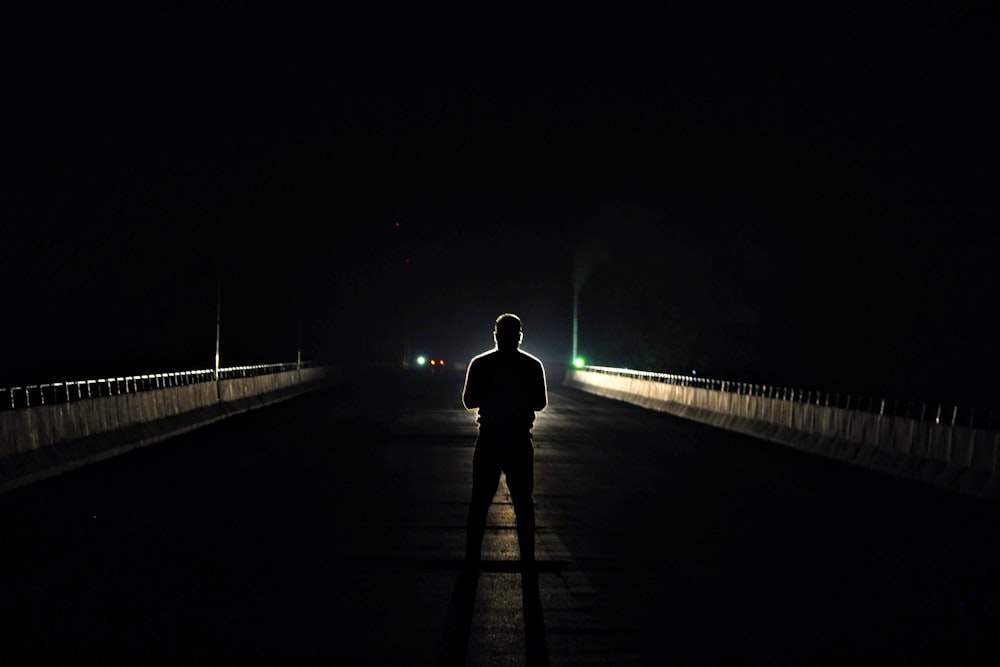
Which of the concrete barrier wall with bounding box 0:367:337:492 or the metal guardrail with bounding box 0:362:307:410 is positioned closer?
the concrete barrier wall with bounding box 0:367:337:492

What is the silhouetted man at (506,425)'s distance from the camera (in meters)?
12.4

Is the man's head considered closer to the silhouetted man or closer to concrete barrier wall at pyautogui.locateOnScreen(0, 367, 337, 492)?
the silhouetted man

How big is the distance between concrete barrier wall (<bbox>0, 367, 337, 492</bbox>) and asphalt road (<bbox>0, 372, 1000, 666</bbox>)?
67 centimetres

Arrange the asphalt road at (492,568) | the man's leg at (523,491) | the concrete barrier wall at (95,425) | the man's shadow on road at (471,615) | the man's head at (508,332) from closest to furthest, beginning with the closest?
the man's shadow on road at (471,615)
the asphalt road at (492,568)
the man's leg at (523,491)
the man's head at (508,332)
the concrete barrier wall at (95,425)

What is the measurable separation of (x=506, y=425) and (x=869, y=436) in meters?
17.0

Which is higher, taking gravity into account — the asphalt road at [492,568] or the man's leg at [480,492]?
the man's leg at [480,492]

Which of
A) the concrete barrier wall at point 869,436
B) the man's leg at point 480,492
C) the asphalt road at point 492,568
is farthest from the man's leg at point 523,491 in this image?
the concrete barrier wall at point 869,436

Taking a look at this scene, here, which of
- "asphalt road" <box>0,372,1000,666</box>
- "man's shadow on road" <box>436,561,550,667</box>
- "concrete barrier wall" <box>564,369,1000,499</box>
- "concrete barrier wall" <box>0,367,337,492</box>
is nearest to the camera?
"man's shadow on road" <box>436,561,550,667</box>

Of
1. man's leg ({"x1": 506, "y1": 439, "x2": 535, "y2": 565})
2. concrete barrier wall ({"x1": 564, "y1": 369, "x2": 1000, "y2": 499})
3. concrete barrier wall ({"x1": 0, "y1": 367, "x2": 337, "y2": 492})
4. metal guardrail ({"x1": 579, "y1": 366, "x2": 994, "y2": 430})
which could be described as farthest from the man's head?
metal guardrail ({"x1": 579, "y1": 366, "x2": 994, "y2": 430})

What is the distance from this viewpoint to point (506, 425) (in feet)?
40.9

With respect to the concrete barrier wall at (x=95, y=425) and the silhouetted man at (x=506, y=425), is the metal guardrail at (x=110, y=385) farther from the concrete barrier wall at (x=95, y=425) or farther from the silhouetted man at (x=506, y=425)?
the silhouetted man at (x=506, y=425)

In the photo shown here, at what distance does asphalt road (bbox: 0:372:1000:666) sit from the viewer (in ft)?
32.4

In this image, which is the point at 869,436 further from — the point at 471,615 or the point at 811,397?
the point at 811,397

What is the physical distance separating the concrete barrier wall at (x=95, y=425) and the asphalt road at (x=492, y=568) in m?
0.67
